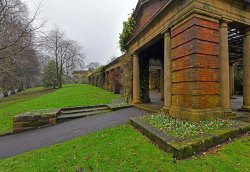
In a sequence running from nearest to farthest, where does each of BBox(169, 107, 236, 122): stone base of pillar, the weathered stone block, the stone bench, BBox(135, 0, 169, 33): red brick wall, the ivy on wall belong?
BBox(169, 107, 236, 122): stone base of pillar → the stone bench → the weathered stone block → BBox(135, 0, 169, 33): red brick wall → the ivy on wall

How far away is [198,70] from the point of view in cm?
491

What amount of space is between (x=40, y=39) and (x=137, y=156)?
13409 mm

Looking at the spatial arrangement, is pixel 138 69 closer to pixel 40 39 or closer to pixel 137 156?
pixel 137 156

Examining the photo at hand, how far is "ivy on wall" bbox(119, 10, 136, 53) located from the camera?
11.1m

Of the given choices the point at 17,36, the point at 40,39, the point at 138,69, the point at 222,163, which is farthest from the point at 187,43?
the point at 40,39

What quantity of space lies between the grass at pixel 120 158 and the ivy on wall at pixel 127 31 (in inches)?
323

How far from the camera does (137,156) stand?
3.61m

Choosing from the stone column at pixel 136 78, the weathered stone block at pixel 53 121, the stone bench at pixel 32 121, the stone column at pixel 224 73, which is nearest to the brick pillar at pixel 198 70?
the stone column at pixel 224 73

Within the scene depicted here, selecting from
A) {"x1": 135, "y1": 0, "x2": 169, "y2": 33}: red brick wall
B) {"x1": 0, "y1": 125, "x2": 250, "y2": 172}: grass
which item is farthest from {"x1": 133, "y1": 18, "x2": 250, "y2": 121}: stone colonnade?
{"x1": 135, "y1": 0, "x2": 169, "y2": 33}: red brick wall

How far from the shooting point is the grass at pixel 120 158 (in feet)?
10.3

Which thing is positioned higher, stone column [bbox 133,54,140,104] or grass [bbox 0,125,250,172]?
stone column [bbox 133,54,140,104]

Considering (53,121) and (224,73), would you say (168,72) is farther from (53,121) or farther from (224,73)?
(53,121)

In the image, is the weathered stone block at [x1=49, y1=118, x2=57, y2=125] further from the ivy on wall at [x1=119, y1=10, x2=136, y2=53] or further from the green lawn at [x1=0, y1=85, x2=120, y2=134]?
the ivy on wall at [x1=119, y1=10, x2=136, y2=53]

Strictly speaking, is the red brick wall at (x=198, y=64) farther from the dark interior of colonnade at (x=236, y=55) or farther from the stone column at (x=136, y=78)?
the stone column at (x=136, y=78)
